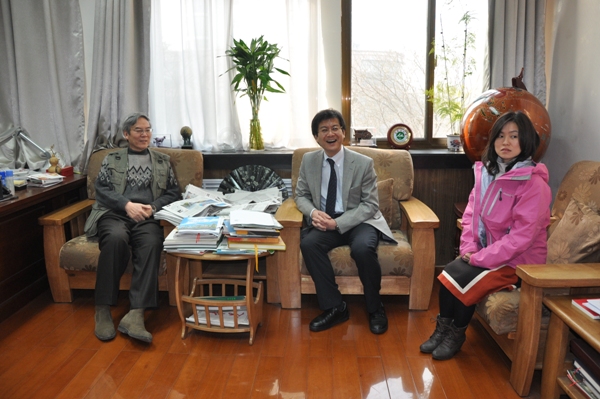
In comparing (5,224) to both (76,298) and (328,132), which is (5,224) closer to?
(76,298)

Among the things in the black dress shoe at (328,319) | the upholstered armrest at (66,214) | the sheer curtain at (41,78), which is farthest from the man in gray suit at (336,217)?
the sheer curtain at (41,78)

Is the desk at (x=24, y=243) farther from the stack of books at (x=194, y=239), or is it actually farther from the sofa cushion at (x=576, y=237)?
the sofa cushion at (x=576, y=237)

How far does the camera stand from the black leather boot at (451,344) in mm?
2268

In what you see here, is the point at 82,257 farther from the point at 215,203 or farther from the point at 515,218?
the point at 515,218

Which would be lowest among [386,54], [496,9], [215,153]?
[215,153]

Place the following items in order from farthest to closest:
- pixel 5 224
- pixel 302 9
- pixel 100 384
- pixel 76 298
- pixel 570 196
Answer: pixel 302 9, pixel 76 298, pixel 5 224, pixel 570 196, pixel 100 384

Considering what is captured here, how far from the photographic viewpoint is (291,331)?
8.41ft

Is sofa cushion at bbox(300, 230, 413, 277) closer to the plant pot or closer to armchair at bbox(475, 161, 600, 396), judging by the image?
armchair at bbox(475, 161, 600, 396)

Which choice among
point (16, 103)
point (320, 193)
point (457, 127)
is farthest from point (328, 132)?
point (16, 103)

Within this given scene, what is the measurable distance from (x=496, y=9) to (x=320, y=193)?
1.72 metres

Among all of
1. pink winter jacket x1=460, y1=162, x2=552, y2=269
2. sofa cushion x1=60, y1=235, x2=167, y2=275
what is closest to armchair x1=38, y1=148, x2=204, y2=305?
sofa cushion x1=60, y1=235, x2=167, y2=275

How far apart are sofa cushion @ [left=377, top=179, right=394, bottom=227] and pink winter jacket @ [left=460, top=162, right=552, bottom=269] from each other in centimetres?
73

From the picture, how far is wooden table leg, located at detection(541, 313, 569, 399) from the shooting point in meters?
1.84

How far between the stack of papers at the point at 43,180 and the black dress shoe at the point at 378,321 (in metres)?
2.15
